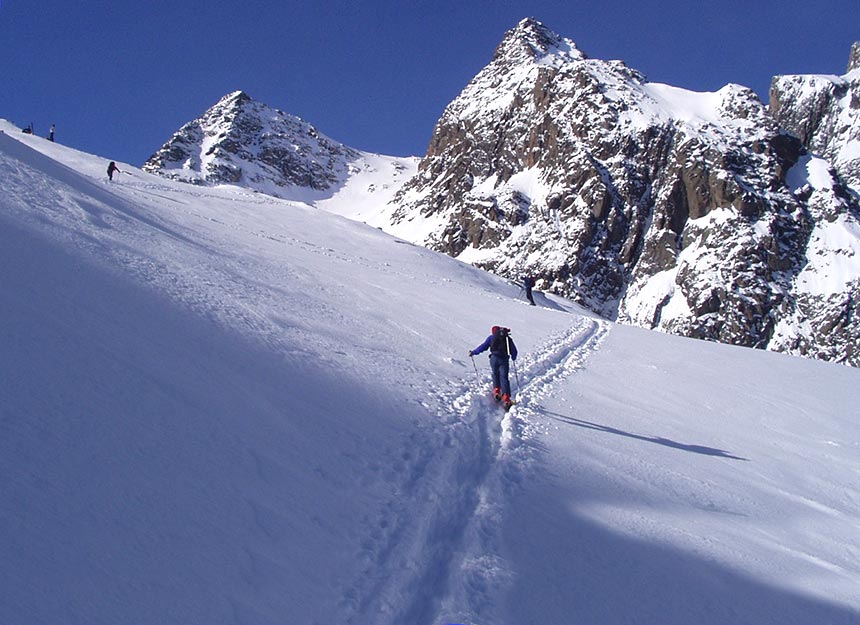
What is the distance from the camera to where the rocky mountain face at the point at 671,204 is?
96.8m

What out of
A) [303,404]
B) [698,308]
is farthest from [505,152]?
[303,404]

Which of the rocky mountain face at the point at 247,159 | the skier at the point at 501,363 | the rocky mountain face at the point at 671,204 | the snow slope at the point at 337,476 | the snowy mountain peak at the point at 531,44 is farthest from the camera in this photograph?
the snowy mountain peak at the point at 531,44

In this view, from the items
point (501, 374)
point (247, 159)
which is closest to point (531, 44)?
point (247, 159)

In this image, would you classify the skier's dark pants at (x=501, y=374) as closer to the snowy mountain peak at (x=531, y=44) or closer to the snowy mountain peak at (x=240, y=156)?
the snowy mountain peak at (x=240, y=156)

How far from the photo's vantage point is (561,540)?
536cm

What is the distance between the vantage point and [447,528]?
525cm

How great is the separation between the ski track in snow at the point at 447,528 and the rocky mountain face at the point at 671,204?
98874mm

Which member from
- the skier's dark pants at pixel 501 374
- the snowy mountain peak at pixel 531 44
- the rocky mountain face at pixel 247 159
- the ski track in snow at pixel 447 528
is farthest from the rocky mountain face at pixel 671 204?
the ski track in snow at pixel 447 528

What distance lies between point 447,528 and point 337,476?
1286mm

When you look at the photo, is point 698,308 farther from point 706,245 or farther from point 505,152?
point 505,152

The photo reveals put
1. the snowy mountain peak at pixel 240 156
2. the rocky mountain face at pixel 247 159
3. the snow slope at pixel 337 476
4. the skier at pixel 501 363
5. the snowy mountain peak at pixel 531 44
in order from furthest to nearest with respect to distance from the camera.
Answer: the snowy mountain peak at pixel 531 44 → the rocky mountain face at pixel 247 159 → the snowy mountain peak at pixel 240 156 → the skier at pixel 501 363 → the snow slope at pixel 337 476

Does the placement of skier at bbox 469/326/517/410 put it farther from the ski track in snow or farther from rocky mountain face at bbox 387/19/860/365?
rocky mountain face at bbox 387/19/860/365

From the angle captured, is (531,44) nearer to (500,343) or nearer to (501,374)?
(500,343)

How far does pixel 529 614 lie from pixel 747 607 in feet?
7.24
